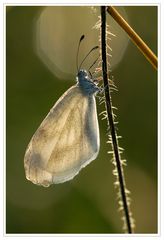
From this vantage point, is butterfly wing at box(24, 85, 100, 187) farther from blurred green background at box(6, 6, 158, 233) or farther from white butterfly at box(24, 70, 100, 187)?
blurred green background at box(6, 6, 158, 233)

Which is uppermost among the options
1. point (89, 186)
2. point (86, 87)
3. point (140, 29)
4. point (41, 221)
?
point (140, 29)

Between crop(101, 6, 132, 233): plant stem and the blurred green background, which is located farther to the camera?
the blurred green background

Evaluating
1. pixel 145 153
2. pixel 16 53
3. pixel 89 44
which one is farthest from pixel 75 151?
pixel 16 53

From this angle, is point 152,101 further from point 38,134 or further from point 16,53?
point 38,134

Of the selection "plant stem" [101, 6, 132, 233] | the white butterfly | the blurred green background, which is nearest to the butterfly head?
the white butterfly

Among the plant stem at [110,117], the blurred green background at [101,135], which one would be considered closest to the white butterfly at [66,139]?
the plant stem at [110,117]

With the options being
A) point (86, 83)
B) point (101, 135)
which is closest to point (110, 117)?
point (86, 83)

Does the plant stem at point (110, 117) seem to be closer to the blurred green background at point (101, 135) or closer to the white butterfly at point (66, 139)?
the white butterfly at point (66, 139)

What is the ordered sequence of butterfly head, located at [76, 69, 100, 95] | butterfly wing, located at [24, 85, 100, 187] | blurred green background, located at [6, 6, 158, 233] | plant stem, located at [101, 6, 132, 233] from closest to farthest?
plant stem, located at [101, 6, 132, 233] < butterfly wing, located at [24, 85, 100, 187] < butterfly head, located at [76, 69, 100, 95] < blurred green background, located at [6, 6, 158, 233]
